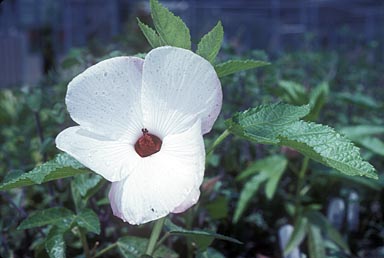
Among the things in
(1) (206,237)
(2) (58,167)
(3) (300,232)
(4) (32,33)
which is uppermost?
(2) (58,167)

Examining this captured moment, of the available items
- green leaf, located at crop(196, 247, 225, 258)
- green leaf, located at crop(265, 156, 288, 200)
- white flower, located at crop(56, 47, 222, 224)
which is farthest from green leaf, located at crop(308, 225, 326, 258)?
white flower, located at crop(56, 47, 222, 224)

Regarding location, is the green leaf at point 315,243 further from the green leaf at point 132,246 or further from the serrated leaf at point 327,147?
the serrated leaf at point 327,147

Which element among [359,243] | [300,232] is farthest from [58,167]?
[359,243]

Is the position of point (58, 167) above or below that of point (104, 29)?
above

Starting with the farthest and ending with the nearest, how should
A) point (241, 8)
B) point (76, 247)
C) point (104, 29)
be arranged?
1. point (241, 8)
2. point (104, 29)
3. point (76, 247)

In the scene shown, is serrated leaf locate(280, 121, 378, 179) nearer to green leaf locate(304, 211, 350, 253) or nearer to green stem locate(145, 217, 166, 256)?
green stem locate(145, 217, 166, 256)

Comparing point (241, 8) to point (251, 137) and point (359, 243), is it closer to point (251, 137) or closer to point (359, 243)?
point (359, 243)

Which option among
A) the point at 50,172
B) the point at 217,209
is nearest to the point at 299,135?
the point at 50,172

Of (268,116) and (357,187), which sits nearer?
(268,116)
